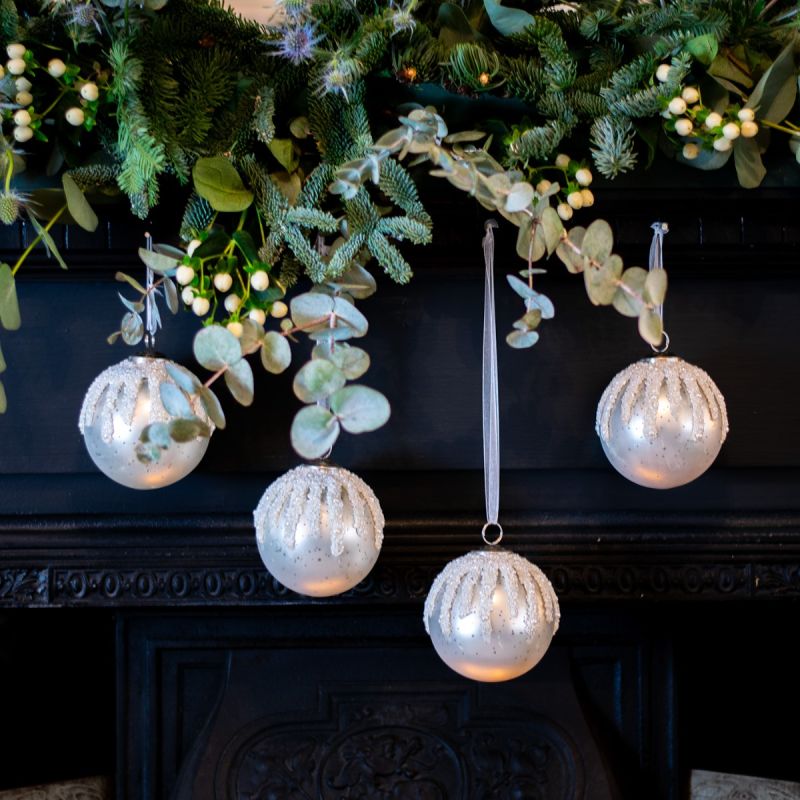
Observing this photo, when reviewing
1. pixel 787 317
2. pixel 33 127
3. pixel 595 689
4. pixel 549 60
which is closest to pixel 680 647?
pixel 595 689

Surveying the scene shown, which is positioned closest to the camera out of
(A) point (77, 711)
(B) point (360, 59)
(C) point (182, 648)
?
(B) point (360, 59)

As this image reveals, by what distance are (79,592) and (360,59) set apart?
0.48m

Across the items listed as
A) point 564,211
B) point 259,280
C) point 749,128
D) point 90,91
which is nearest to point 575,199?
point 564,211

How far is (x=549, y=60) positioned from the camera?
0.65 meters

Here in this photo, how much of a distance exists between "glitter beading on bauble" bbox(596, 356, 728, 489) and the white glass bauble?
30cm

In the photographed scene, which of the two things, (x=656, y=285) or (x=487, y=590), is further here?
(x=487, y=590)

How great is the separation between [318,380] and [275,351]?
0.06m

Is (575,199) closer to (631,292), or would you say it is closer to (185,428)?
(631,292)

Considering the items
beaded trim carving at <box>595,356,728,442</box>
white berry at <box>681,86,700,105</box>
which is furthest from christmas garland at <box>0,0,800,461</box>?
beaded trim carving at <box>595,356,728,442</box>

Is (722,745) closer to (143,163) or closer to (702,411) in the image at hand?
(702,411)

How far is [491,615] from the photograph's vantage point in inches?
25.7

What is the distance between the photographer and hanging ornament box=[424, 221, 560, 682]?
654mm

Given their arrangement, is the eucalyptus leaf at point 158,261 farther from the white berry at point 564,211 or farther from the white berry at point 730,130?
the white berry at point 730,130

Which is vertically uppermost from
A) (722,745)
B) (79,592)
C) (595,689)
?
(79,592)
